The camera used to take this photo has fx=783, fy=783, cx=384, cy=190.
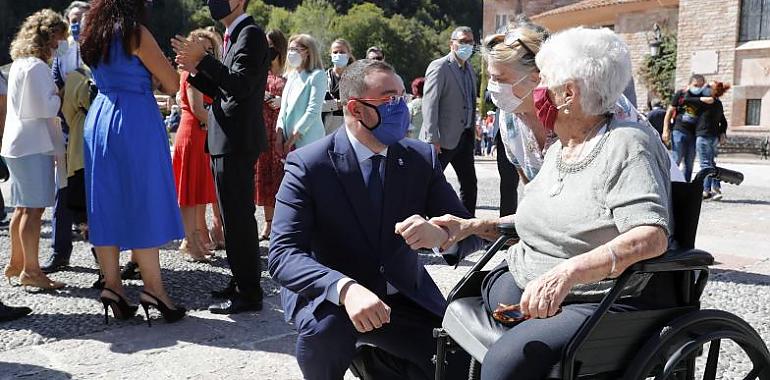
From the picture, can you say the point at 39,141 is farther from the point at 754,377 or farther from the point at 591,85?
the point at 754,377

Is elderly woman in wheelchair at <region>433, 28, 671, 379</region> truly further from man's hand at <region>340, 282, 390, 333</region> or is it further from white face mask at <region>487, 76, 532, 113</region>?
white face mask at <region>487, 76, 532, 113</region>

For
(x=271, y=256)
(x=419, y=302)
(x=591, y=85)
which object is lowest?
(x=419, y=302)

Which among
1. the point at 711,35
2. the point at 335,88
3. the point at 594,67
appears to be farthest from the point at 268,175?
the point at 711,35

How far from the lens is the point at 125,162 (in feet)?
13.8

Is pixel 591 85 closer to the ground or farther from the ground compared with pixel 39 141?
farther from the ground

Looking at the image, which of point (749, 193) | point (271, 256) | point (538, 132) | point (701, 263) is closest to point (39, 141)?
point (271, 256)

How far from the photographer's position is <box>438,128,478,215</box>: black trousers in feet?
22.8

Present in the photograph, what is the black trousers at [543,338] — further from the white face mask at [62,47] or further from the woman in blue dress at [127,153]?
the white face mask at [62,47]

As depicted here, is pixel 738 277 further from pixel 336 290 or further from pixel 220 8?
pixel 336 290

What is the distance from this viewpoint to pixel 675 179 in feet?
8.90

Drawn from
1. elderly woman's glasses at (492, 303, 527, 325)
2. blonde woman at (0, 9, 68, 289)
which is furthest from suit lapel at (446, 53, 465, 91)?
elderly woman's glasses at (492, 303, 527, 325)

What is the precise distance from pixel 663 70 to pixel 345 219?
30.0m

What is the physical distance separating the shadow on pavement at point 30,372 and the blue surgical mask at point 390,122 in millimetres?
1903

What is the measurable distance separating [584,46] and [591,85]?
12 centimetres
